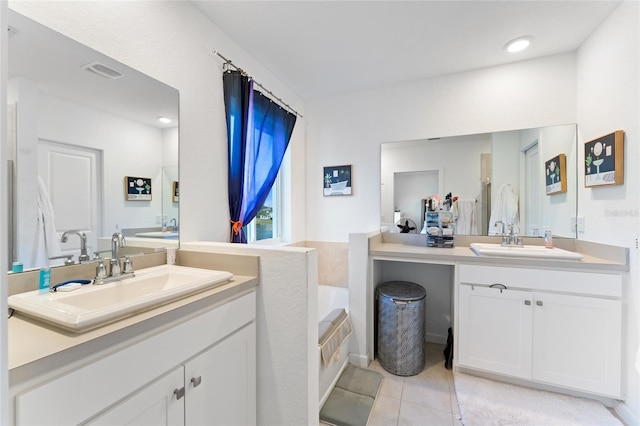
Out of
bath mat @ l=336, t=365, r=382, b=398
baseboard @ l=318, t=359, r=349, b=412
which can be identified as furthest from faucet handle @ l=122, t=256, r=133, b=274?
bath mat @ l=336, t=365, r=382, b=398

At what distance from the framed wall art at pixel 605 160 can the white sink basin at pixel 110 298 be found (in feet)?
7.55

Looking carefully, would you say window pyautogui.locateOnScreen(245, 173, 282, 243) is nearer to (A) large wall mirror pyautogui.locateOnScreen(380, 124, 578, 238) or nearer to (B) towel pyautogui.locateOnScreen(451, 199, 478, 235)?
(A) large wall mirror pyautogui.locateOnScreen(380, 124, 578, 238)

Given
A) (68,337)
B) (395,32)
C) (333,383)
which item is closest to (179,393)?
(68,337)

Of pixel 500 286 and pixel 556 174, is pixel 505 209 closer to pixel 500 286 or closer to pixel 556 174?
pixel 556 174

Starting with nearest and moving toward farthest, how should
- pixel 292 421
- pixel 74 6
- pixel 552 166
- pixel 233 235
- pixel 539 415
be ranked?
1. pixel 74 6
2. pixel 292 421
3. pixel 539 415
4. pixel 233 235
5. pixel 552 166

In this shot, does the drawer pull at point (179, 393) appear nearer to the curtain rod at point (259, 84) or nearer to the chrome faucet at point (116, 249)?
the chrome faucet at point (116, 249)

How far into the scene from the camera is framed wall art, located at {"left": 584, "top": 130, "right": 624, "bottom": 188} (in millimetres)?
1529

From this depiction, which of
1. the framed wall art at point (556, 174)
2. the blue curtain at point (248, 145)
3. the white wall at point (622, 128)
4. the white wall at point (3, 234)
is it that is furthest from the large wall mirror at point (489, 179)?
the white wall at point (3, 234)

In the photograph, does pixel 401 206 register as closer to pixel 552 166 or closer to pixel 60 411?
pixel 552 166

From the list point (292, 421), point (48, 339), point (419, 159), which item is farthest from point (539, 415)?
point (48, 339)

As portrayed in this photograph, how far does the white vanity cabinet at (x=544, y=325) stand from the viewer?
5.08 feet

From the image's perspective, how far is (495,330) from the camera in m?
1.79

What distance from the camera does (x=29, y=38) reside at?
0.96 metres

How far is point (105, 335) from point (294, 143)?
233cm
